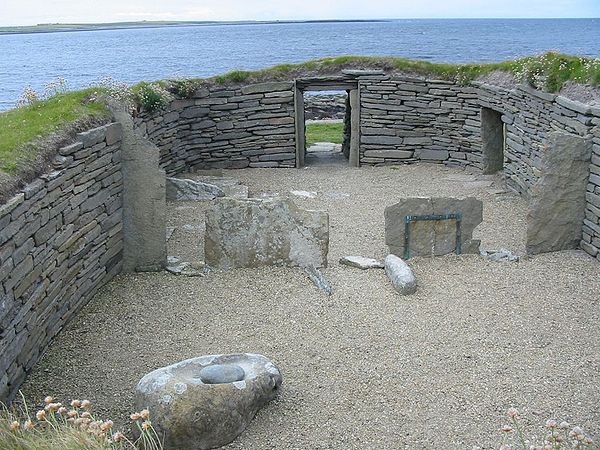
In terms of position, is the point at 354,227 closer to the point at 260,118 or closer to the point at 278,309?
the point at 278,309

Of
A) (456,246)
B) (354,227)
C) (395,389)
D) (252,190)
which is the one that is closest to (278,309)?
→ (395,389)

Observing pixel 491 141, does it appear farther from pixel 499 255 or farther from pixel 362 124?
pixel 499 255

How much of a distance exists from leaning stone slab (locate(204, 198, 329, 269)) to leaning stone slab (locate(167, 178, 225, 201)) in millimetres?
4297

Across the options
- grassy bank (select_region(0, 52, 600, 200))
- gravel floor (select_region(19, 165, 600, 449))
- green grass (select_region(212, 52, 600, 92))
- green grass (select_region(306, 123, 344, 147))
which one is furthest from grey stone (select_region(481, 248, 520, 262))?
green grass (select_region(306, 123, 344, 147))

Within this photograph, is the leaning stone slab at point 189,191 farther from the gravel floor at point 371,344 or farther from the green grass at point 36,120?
the green grass at point 36,120

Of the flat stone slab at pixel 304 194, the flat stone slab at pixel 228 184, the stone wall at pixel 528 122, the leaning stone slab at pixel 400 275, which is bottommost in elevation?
the flat stone slab at pixel 304 194

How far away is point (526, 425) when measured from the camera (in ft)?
18.1

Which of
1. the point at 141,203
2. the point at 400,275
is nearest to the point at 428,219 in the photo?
the point at 400,275

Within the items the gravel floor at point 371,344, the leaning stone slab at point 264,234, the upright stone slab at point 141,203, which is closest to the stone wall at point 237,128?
the gravel floor at point 371,344

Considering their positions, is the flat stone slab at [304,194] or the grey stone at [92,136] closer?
the grey stone at [92,136]

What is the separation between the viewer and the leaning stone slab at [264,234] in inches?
348

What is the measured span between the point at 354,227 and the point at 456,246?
2.45m

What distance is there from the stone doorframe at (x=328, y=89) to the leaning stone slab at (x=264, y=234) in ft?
24.7

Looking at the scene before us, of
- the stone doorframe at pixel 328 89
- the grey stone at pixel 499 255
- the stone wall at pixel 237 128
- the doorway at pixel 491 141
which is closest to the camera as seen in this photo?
the grey stone at pixel 499 255
